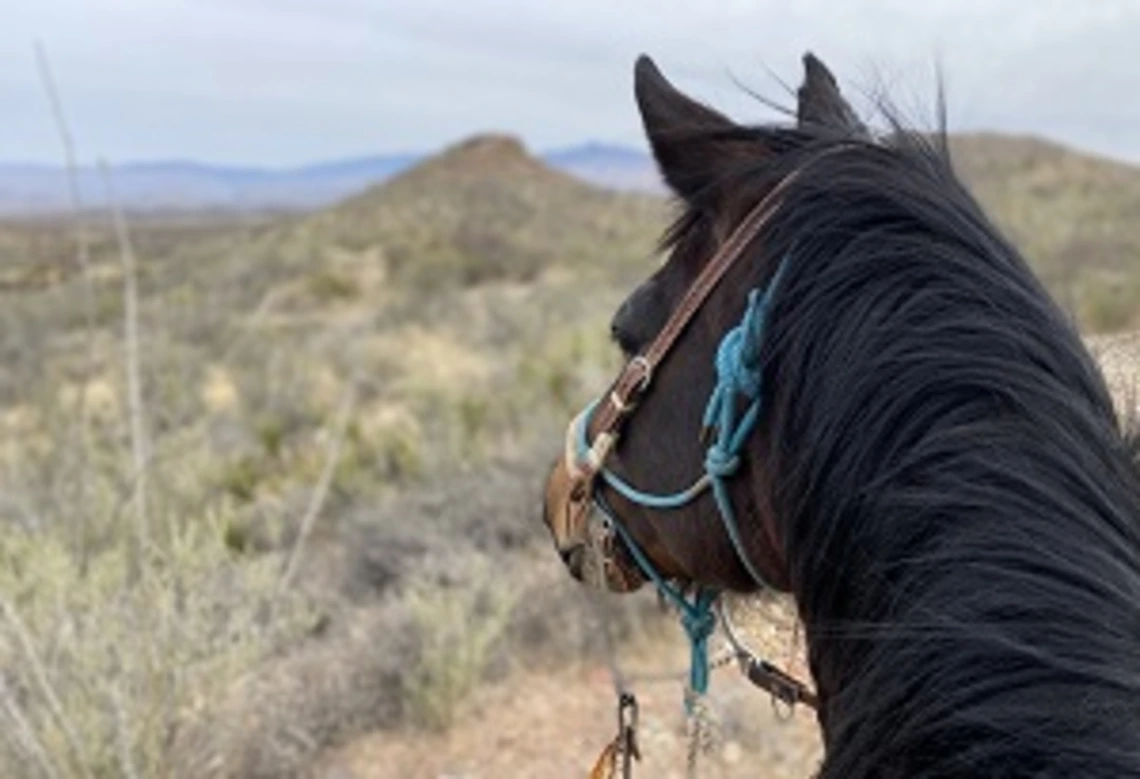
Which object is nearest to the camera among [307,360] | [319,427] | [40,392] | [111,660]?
[111,660]

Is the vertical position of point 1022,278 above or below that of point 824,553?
above

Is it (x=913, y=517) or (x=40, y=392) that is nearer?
(x=913, y=517)

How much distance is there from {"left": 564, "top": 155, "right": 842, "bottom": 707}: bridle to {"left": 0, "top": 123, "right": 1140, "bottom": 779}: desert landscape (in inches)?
5.6

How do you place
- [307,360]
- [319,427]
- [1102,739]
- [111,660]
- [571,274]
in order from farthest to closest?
[571,274] → [307,360] → [319,427] → [111,660] → [1102,739]

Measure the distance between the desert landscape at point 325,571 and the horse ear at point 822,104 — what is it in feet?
1.03

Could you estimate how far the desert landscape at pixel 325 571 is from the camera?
4922 millimetres

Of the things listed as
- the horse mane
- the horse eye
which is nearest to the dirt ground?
the horse eye

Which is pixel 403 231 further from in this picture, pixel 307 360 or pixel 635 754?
pixel 635 754

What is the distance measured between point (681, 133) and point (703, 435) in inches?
20.3

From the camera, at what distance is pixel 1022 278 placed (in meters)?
2.03

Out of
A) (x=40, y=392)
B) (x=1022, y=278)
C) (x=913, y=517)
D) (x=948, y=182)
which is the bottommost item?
(x=40, y=392)

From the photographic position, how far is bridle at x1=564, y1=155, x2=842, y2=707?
2.15 metres

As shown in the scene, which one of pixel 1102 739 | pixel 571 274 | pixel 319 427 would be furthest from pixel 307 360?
pixel 1102 739

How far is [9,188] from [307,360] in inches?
573
